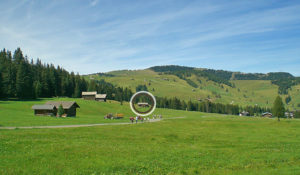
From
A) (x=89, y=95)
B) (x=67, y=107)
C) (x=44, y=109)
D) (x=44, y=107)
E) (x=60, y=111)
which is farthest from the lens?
(x=89, y=95)

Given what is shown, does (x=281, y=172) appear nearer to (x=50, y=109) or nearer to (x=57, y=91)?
(x=50, y=109)

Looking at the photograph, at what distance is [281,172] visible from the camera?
575 inches

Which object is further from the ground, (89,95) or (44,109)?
(89,95)

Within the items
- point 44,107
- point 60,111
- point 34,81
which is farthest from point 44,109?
point 34,81

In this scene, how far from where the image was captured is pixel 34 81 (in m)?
122

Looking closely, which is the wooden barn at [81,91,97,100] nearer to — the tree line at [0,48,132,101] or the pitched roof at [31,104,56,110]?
the tree line at [0,48,132,101]

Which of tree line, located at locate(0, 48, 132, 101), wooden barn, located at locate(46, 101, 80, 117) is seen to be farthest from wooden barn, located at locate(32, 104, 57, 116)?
tree line, located at locate(0, 48, 132, 101)

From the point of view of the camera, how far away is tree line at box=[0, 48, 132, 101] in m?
102

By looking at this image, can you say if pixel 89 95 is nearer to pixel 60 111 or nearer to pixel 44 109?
pixel 44 109

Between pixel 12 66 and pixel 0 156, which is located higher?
pixel 12 66

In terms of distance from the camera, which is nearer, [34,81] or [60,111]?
[60,111]

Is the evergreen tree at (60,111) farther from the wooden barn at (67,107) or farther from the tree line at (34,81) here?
the tree line at (34,81)

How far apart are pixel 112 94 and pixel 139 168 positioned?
175 meters

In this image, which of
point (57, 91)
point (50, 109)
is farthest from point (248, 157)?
A: point (57, 91)
